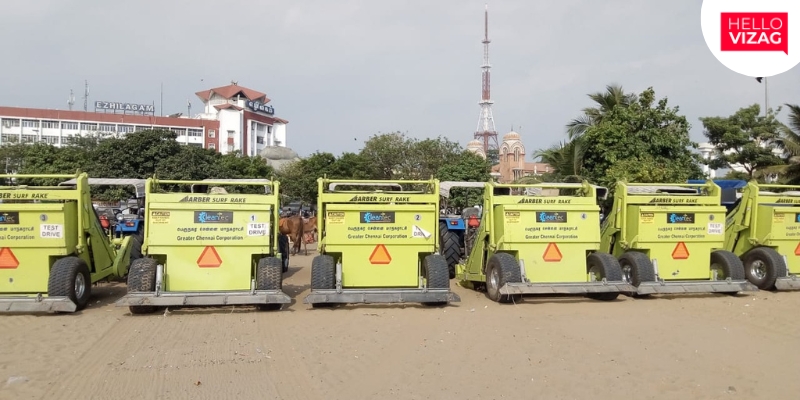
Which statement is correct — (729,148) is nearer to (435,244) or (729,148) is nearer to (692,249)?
(692,249)

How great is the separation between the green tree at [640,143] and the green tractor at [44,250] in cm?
1425

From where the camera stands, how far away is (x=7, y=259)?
9.30 meters

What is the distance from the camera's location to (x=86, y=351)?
23.6ft

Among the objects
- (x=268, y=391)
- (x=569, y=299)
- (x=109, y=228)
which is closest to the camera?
(x=268, y=391)

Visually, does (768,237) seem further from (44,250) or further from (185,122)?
(185,122)

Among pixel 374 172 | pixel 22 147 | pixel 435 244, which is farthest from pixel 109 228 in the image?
pixel 22 147

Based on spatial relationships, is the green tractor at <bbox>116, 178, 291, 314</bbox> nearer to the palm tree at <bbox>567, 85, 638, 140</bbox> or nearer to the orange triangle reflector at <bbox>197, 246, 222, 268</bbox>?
the orange triangle reflector at <bbox>197, 246, 222, 268</bbox>

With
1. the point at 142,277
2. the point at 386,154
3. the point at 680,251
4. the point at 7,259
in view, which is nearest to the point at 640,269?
the point at 680,251

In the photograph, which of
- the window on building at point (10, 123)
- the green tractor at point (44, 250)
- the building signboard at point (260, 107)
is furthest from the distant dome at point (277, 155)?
the green tractor at point (44, 250)

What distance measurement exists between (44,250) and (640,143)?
16225 mm

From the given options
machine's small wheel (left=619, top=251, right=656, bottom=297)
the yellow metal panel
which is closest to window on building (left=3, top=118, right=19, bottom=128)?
the yellow metal panel

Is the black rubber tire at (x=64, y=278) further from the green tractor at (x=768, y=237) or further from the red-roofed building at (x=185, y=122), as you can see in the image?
the red-roofed building at (x=185, y=122)

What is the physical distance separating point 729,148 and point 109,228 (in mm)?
23871

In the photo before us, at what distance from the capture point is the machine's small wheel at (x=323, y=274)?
953cm
